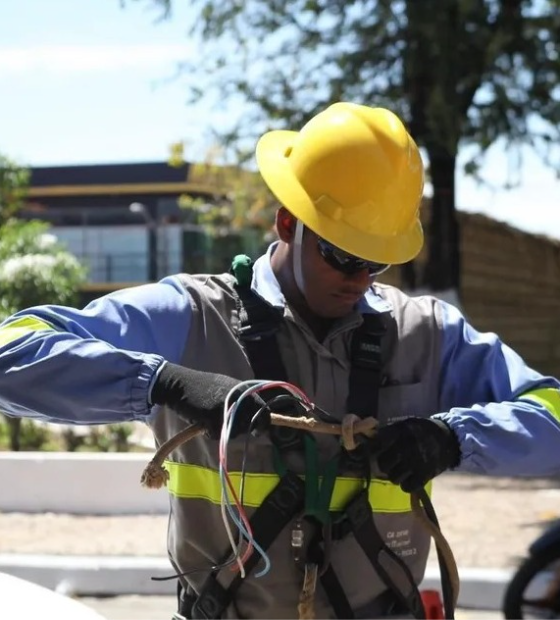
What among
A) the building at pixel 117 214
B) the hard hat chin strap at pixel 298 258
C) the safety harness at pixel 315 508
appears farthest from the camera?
the building at pixel 117 214

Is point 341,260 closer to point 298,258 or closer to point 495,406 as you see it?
point 298,258

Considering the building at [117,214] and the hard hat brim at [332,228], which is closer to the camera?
the hard hat brim at [332,228]

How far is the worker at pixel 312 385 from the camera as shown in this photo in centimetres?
228

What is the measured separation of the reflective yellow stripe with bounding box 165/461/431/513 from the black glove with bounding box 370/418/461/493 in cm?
13

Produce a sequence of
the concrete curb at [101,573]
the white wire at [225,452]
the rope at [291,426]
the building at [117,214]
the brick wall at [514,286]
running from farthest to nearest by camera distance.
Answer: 1. the building at [117,214]
2. the brick wall at [514,286]
3. the concrete curb at [101,573]
4. the rope at [291,426]
5. the white wire at [225,452]

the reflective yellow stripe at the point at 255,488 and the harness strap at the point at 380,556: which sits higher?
the reflective yellow stripe at the point at 255,488

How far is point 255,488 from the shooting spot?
2377 mm

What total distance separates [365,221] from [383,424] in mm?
432

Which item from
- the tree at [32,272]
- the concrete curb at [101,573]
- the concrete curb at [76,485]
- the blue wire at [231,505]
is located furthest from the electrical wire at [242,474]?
the tree at [32,272]

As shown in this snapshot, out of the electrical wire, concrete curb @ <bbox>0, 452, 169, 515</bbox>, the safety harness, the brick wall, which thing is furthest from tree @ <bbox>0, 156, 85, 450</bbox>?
the electrical wire

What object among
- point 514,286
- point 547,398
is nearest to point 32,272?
point 514,286

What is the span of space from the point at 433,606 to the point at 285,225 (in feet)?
2.94

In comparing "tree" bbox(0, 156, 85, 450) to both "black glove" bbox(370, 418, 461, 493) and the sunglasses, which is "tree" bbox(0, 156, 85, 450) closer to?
the sunglasses

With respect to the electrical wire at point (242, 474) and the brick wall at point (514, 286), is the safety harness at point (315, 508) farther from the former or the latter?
the brick wall at point (514, 286)
